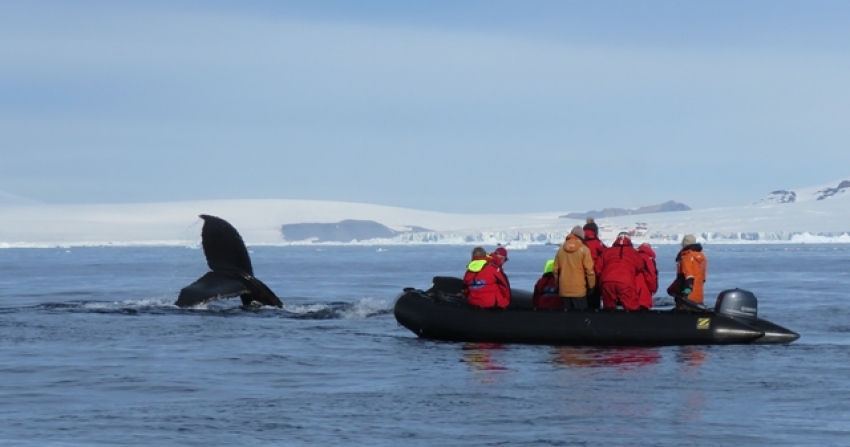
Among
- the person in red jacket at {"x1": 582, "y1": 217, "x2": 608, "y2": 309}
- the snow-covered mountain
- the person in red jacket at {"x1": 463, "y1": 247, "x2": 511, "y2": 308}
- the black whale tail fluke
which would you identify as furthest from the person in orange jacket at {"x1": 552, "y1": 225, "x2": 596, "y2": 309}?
the snow-covered mountain

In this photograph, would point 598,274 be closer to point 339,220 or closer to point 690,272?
point 690,272

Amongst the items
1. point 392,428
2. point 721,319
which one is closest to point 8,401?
point 392,428

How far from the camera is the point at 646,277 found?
16.3m

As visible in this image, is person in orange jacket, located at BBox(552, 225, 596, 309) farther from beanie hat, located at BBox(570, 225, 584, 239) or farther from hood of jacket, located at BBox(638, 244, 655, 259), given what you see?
hood of jacket, located at BBox(638, 244, 655, 259)

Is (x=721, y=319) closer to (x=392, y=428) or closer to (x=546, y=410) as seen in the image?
(x=546, y=410)

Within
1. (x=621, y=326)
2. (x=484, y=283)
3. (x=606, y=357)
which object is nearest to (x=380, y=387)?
(x=606, y=357)

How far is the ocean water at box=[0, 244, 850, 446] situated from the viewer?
33.7ft

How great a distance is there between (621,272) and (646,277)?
0.33 meters

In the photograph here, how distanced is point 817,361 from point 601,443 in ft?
19.5

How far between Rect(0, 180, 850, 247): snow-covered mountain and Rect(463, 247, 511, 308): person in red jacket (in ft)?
288

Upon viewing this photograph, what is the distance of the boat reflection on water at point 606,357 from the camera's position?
14500 mm

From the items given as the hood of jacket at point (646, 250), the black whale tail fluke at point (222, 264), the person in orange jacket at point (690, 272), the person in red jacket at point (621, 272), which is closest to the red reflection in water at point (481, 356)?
the person in red jacket at point (621, 272)

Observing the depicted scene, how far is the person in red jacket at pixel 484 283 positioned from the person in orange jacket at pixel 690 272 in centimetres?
221

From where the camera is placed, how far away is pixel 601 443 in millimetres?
9797
